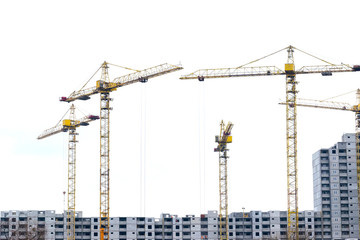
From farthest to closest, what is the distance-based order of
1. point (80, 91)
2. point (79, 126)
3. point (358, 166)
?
point (358, 166) → point (79, 126) → point (80, 91)

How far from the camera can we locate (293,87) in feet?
470

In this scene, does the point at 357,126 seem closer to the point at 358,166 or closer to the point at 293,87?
the point at 358,166

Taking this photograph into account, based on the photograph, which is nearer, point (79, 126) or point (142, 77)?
point (142, 77)

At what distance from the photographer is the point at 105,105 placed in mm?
145250

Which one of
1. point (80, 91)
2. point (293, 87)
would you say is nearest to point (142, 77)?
point (80, 91)

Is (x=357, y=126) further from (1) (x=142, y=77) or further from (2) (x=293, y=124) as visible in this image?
(1) (x=142, y=77)

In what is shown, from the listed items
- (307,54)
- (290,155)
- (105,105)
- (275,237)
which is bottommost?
(275,237)

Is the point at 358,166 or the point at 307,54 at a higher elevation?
the point at 307,54

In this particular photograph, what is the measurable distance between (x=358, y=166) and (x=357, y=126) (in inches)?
594

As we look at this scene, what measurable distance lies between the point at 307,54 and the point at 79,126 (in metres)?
65.0

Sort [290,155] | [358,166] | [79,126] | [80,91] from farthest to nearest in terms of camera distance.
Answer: [358,166], [79,126], [80,91], [290,155]

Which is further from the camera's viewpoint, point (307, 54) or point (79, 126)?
point (79, 126)

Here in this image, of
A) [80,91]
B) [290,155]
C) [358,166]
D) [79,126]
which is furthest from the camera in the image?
[358,166]

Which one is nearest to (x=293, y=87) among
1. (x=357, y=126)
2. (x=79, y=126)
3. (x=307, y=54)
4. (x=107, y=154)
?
(x=307, y=54)
